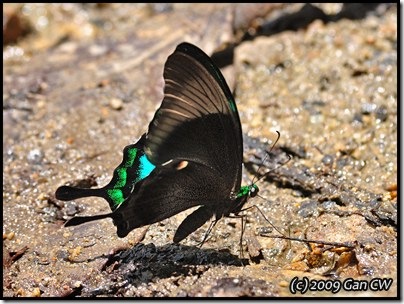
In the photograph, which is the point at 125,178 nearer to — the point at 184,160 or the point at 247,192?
the point at 184,160

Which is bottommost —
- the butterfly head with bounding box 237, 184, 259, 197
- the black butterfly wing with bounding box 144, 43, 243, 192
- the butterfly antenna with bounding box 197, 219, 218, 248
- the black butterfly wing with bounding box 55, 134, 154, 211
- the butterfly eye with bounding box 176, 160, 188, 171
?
the butterfly antenna with bounding box 197, 219, 218, 248

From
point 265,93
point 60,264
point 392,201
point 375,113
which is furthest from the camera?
point 265,93

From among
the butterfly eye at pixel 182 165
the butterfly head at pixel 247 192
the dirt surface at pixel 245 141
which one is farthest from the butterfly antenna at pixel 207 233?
the butterfly eye at pixel 182 165

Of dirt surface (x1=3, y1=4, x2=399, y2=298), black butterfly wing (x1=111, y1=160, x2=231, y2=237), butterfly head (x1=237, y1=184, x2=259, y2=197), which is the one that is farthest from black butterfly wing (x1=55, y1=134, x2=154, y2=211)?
butterfly head (x1=237, y1=184, x2=259, y2=197)

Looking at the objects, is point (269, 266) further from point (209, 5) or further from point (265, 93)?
point (209, 5)

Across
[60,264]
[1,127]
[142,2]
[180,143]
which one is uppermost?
[142,2]

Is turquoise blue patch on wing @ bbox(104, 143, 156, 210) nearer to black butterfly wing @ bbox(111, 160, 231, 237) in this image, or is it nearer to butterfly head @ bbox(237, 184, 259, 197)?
black butterfly wing @ bbox(111, 160, 231, 237)

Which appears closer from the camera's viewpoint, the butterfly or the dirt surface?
the butterfly

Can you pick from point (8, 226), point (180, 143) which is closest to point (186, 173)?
point (180, 143)
